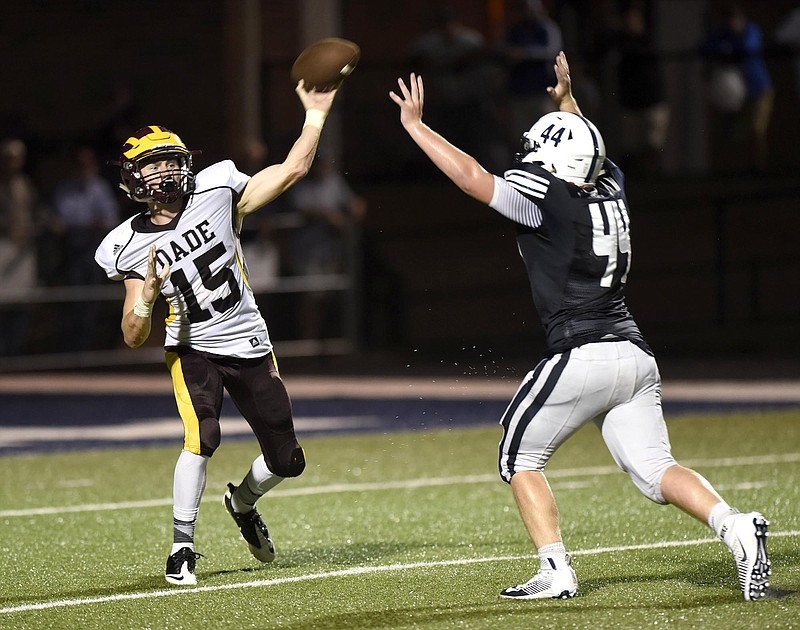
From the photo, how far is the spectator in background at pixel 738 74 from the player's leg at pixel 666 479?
39.3 ft

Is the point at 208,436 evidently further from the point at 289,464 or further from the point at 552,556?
the point at 552,556

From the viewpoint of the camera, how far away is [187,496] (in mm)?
6047

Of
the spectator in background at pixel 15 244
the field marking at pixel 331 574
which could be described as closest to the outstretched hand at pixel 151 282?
the field marking at pixel 331 574

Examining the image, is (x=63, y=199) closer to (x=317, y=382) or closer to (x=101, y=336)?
(x=101, y=336)

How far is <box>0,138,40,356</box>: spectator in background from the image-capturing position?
47.8ft

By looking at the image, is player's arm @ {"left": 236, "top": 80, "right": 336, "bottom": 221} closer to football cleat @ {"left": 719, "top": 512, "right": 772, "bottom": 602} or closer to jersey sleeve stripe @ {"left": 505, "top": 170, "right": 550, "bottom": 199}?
jersey sleeve stripe @ {"left": 505, "top": 170, "right": 550, "bottom": 199}

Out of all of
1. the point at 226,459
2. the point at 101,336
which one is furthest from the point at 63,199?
the point at 226,459

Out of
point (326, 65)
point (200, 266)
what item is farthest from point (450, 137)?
point (200, 266)

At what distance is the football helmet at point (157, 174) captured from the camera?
20.0ft

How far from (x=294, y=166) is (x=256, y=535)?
1.54 metres

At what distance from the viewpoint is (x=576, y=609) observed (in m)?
5.28

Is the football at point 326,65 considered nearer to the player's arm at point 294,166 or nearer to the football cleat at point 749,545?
the player's arm at point 294,166

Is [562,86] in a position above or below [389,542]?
above

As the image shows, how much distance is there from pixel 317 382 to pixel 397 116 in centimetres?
368
